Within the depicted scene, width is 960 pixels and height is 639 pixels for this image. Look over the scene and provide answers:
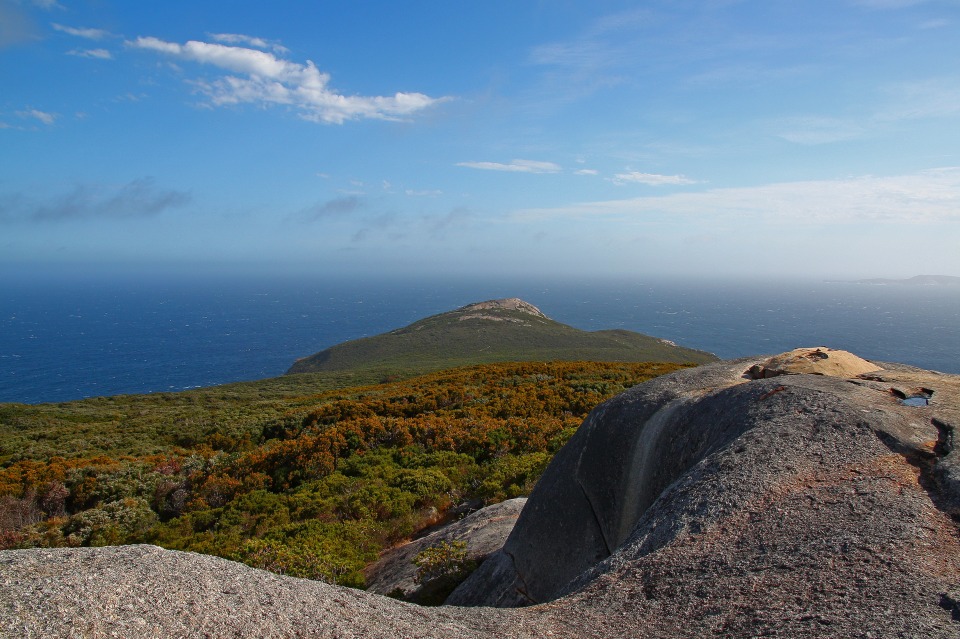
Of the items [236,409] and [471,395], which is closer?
[471,395]

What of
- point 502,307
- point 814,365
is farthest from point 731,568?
point 502,307

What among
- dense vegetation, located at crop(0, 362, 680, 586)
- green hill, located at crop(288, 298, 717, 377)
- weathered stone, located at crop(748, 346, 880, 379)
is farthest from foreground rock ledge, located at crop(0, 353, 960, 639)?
green hill, located at crop(288, 298, 717, 377)

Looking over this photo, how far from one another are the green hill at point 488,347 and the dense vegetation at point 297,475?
5904 cm

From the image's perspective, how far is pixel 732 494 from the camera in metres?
5.93

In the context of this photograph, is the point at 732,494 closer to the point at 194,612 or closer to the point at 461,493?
the point at 194,612

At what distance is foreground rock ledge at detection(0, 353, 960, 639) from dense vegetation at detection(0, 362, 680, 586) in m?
6.33

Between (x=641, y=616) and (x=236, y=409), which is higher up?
(x=641, y=616)

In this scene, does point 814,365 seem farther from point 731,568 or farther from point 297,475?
point 297,475

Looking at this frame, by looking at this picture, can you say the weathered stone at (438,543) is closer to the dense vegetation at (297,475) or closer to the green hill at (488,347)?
the dense vegetation at (297,475)

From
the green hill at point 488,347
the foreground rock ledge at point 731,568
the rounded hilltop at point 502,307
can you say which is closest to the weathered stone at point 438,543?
the foreground rock ledge at point 731,568

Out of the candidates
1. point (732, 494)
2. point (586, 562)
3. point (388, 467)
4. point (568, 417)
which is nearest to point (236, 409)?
point (388, 467)

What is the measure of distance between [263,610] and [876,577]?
5570 mm

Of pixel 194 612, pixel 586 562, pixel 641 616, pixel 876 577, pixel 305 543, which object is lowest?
pixel 305 543

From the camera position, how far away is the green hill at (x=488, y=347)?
309ft
